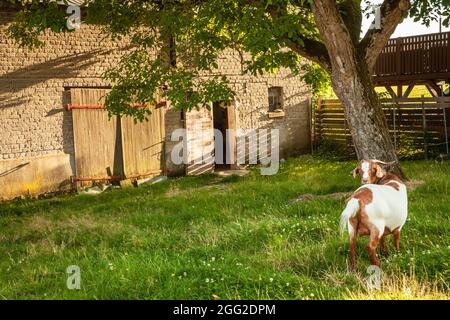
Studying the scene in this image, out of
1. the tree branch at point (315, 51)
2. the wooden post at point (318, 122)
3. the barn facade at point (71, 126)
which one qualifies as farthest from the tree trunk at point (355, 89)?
the wooden post at point (318, 122)

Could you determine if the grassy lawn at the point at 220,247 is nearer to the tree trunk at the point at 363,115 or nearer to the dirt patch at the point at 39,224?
the dirt patch at the point at 39,224

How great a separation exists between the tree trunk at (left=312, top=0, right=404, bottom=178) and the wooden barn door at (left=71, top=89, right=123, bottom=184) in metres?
6.58

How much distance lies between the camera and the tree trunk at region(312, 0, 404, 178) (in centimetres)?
1033

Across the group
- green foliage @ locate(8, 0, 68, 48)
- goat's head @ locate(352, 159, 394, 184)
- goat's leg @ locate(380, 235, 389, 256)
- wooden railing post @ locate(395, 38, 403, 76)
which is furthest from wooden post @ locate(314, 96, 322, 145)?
goat's leg @ locate(380, 235, 389, 256)

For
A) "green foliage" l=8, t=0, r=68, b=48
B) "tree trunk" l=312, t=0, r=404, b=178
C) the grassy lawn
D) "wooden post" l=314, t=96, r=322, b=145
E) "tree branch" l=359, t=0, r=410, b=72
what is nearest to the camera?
the grassy lawn

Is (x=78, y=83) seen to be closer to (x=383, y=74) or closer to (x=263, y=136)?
(x=263, y=136)

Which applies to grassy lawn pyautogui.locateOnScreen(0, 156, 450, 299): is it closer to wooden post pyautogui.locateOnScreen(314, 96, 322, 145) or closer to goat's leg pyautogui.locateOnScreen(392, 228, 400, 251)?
goat's leg pyautogui.locateOnScreen(392, 228, 400, 251)

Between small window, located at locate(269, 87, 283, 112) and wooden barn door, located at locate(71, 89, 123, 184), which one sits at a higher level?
small window, located at locate(269, 87, 283, 112)

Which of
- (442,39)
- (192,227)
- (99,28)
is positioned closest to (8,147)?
(99,28)

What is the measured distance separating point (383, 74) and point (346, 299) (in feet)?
46.8

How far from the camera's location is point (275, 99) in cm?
1875

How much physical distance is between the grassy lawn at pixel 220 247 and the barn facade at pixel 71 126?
1944 millimetres

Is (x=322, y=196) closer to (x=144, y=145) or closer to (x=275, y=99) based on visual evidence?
(x=144, y=145)

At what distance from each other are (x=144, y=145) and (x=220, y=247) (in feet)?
29.4
